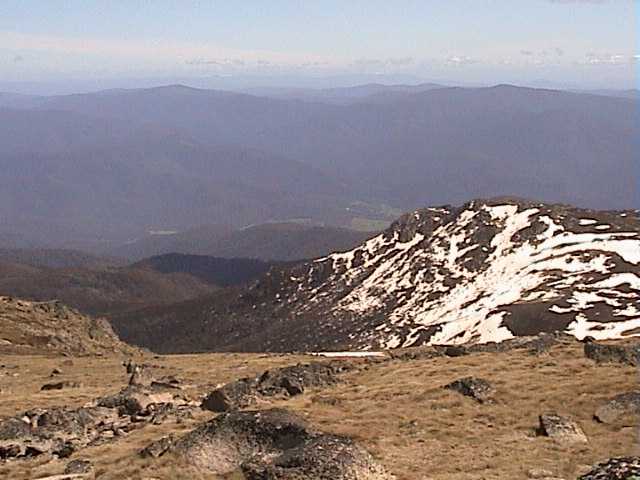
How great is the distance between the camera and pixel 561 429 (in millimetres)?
20703

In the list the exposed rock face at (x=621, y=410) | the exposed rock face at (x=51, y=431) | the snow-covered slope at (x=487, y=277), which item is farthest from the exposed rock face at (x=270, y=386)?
the snow-covered slope at (x=487, y=277)

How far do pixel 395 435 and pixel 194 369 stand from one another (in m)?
23.1

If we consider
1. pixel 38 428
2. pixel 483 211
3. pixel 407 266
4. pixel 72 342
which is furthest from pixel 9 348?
pixel 483 211

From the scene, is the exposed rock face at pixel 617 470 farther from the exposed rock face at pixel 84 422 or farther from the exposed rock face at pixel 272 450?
the exposed rock face at pixel 84 422

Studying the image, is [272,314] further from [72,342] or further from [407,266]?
[72,342]

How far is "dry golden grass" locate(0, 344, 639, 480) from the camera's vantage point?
19234 millimetres

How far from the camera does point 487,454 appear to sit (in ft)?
64.6

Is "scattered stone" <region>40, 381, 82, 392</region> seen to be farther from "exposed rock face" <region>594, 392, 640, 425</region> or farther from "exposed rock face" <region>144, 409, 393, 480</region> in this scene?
"exposed rock face" <region>594, 392, 640, 425</region>

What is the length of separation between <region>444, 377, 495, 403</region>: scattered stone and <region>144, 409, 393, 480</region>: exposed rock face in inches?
267

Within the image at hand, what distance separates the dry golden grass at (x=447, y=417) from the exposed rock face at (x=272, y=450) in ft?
2.73

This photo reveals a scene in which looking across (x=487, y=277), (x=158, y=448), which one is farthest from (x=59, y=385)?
(x=487, y=277)

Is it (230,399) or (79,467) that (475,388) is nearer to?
(230,399)

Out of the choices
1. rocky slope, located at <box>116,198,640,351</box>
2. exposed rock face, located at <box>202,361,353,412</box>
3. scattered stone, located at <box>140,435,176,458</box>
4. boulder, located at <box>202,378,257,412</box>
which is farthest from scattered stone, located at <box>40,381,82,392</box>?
rocky slope, located at <box>116,198,640,351</box>

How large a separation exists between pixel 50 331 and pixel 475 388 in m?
49.2
